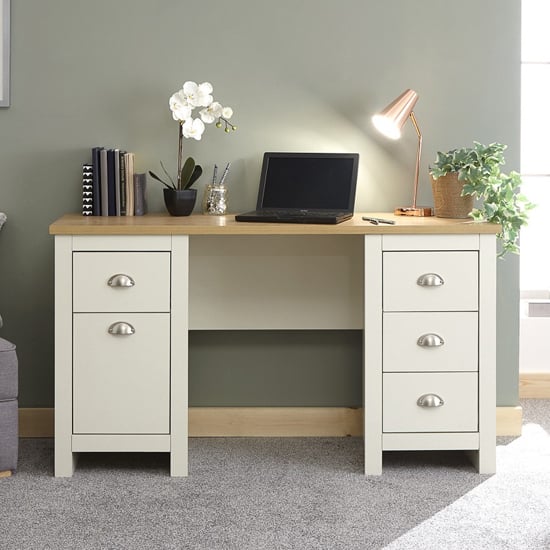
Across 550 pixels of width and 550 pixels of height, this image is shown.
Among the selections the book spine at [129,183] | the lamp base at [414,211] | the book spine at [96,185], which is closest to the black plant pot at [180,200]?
the book spine at [129,183]

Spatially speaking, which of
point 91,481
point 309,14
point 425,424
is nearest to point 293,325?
point 425,424

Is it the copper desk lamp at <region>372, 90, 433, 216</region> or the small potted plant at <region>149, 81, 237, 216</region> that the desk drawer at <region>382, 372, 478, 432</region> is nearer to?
the copper desk lamp at <region>372, 90, 433, 216</region>

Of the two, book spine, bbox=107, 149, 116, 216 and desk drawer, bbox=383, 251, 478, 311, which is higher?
book spine, bbox=107, 149, 116, 216

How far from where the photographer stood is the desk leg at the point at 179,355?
2.81 m

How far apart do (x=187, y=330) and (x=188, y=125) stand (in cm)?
74

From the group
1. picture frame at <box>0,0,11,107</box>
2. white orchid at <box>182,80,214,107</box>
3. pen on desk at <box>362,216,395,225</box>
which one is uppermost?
picture frame at <box>0,0,11,107</box>

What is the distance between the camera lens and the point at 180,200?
312cm

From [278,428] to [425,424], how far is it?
0.67 meters

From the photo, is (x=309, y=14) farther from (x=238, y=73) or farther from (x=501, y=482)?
(x=501, y=482)

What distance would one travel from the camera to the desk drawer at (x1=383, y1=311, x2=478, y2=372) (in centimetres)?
287

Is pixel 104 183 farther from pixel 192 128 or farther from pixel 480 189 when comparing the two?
pixel 480 189

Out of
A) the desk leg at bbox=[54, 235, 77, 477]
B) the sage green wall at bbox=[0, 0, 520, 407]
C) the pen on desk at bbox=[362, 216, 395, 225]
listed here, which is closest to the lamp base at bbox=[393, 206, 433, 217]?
the sage green wall at bbox=[0, 0, 520, 407]

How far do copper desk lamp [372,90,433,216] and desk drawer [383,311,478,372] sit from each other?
0.46 metres

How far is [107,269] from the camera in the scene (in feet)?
9.23
